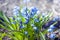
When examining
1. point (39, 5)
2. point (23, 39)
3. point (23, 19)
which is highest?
point (39, 5)

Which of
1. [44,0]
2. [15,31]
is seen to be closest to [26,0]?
[44,0]

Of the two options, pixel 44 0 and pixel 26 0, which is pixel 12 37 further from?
pixel 44 0

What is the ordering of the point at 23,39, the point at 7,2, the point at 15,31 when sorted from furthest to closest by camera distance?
the point at 7,2
the point at 23,39
the point at 15,31

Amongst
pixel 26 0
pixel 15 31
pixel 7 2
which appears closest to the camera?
pixel 15 31

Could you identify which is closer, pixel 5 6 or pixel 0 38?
pixel 0 38

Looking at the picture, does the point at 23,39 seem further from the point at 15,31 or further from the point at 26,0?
the point at 26,0

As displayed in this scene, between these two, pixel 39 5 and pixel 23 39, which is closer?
pixel 23 39

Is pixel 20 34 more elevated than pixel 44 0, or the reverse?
pixel 44 0

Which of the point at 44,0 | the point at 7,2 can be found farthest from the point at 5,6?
the point at 44,0

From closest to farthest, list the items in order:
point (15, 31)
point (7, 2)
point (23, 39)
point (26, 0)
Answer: point (15, 31), point (23, 39), point (26, 0), point (7, 2)
